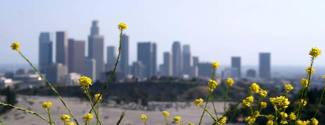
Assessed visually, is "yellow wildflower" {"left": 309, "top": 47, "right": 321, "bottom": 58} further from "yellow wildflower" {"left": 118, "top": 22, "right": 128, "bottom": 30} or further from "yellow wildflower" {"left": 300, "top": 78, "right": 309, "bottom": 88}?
"yellow wildflower" {"left": 118, "top": 22, "right": 128, "bottom": 30}

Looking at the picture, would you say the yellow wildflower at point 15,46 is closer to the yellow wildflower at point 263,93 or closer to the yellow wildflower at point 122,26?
the yellow wildflower at point 122,26

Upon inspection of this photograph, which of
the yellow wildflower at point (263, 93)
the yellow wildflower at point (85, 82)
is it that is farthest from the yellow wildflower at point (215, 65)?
the yellow wildflower at point (85, 82)

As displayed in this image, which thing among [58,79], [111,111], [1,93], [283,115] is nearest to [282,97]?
[283,115]

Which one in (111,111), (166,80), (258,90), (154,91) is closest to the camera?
(258,90)

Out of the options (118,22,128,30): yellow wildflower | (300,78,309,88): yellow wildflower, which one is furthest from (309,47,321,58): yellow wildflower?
(118,22,128,30): yellow wildflower

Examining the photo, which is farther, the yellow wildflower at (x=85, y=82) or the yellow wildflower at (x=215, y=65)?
the yellow wildflower at (x=215, y=65)

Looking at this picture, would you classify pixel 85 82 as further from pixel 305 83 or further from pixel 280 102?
pixel 305 83

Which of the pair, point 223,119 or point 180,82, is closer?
point 223,119

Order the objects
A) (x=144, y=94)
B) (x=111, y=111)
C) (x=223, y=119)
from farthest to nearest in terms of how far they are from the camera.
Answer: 1. (x=144, y=94)
2. (x=111, y=111)
3. (x=223, y=119)

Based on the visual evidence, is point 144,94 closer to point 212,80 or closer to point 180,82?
point 180,82

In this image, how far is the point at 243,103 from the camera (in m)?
3.45

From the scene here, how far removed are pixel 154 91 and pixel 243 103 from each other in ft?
298

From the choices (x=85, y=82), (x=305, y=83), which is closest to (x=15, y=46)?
(x=85, y=82)

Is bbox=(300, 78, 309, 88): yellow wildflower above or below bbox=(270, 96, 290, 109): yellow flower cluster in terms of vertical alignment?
above
